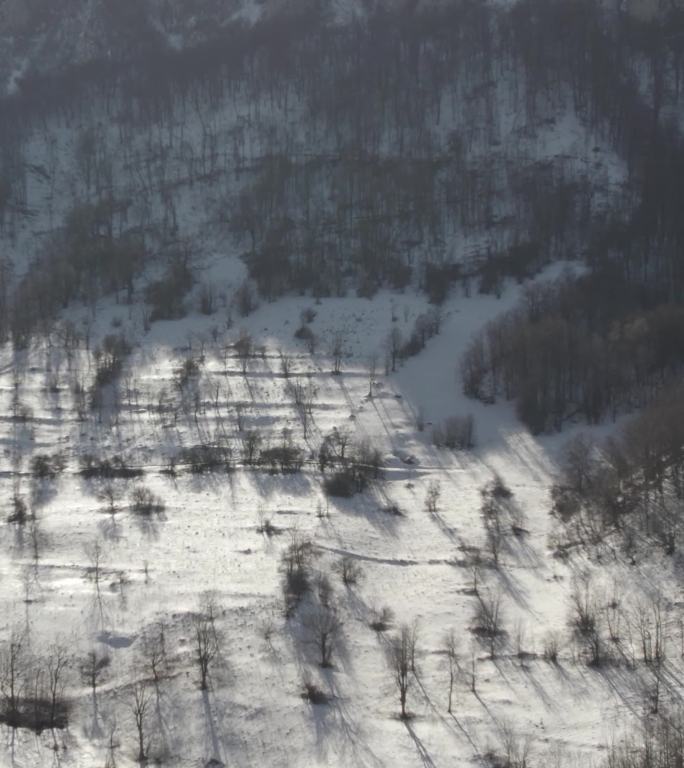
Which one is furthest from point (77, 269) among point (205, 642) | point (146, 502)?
point (205, 642)

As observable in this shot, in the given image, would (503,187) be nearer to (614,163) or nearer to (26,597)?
(614,163)

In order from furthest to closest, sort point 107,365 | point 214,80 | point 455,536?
point 214,80
point 107,365
point 455,536

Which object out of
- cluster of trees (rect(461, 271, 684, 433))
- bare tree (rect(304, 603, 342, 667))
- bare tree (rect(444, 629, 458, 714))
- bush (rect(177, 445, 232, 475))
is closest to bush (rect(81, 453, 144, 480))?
bush (rect(177, 445, 232, 475))

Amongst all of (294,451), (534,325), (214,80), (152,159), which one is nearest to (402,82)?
(214,80)

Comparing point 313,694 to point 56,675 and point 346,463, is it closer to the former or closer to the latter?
point 56,675

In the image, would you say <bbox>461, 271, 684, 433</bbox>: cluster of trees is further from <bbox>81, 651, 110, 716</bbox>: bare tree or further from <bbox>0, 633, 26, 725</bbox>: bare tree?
<bbox>0, 633, 26, 725</bbox>: bare tree

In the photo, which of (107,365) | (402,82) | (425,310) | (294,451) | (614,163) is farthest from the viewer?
(402,82)

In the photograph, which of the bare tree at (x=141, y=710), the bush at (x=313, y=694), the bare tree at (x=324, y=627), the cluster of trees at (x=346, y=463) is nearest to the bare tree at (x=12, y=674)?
the bare tree at (x=141, y=710)
